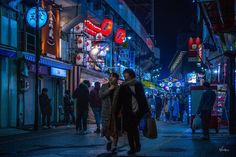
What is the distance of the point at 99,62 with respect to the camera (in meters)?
36.6

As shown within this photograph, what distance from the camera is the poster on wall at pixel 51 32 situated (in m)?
27.3

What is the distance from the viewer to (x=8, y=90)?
2302cm

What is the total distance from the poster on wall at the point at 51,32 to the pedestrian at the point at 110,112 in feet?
51.2

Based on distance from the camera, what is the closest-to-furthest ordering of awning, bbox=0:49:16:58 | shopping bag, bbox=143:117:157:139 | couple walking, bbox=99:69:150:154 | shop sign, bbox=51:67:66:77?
shopping bag, bbox=143:117:157:139 → couple walking, bbox=99:69:150:154 → awning, bbox=0:49:16:58 → shop sign, bbox=51:67:66:77

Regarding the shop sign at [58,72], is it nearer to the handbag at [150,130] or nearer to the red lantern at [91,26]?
the red lantern at [91,26]

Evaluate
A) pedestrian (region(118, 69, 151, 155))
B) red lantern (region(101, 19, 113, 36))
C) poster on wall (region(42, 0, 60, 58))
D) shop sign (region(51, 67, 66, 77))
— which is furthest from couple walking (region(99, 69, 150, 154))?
red lantern (region(101, 19, 113, 36))

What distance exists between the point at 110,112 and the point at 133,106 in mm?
1027

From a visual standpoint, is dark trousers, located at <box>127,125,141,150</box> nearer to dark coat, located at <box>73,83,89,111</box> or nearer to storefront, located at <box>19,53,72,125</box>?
dark coat, located at <box>73,83,89,111</box>

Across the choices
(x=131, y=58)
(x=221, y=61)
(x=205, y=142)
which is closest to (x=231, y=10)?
(x=205, y=142)

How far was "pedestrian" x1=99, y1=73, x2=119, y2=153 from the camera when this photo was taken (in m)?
10.8

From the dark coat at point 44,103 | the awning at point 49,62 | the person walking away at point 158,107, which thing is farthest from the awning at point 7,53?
the person walking away at point 158,107

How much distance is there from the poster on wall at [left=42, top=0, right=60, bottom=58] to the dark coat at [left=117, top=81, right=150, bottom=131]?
17.0 m

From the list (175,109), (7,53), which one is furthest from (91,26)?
(7,53)

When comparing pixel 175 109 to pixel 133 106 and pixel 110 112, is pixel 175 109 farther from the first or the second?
pixel 133 106
